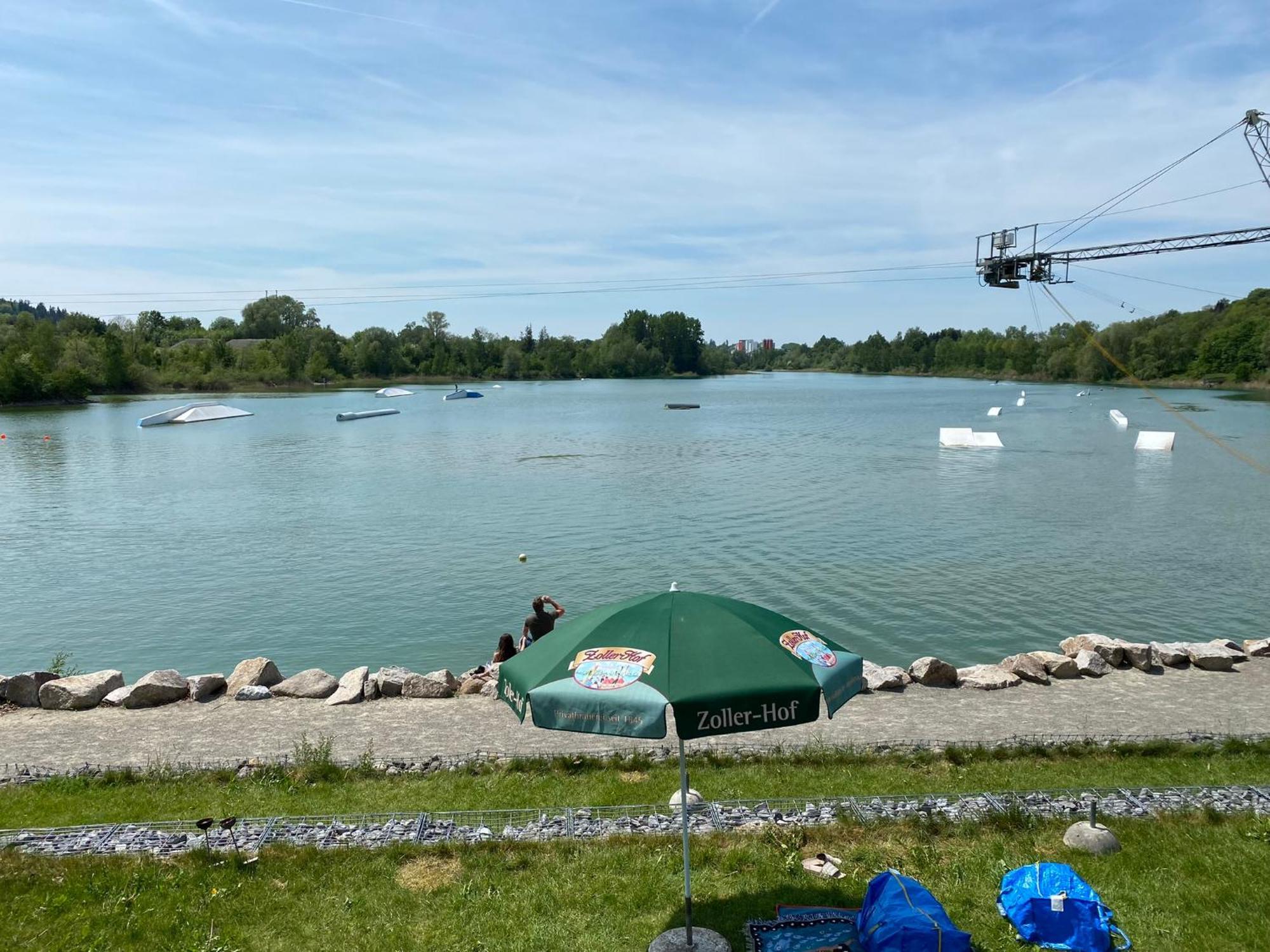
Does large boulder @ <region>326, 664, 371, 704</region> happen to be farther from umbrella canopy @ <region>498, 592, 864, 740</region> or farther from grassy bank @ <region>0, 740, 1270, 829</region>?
umbrella canopy @ <region>498, 592, 864, 740</region>

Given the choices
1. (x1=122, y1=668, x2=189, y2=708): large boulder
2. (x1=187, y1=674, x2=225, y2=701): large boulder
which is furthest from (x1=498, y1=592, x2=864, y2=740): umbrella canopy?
(x1=122, y1=668, x2=189, y2=708): large boulder

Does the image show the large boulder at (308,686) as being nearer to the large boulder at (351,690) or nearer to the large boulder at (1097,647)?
the large boulder at (351,690)

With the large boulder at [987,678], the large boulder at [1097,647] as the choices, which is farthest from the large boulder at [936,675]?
the large boulder at [1097,647]

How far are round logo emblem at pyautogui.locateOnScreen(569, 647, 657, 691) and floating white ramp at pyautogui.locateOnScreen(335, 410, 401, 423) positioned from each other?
95.9 m

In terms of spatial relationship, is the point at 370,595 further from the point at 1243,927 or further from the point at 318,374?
the point at 318,374

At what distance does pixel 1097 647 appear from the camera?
15641 mm

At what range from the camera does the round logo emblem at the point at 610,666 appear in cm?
593

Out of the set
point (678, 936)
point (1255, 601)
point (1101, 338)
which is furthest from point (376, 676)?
point (1101, 338)

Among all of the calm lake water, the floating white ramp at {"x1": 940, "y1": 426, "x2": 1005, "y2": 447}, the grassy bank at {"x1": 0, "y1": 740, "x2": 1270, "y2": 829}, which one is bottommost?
the calm lake water

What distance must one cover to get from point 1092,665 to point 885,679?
12.6 feet

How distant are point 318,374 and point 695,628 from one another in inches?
7581

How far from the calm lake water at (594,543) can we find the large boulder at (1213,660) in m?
3.39

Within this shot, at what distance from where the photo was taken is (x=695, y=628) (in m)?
6.25

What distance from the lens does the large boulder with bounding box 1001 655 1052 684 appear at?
47.3 feet
